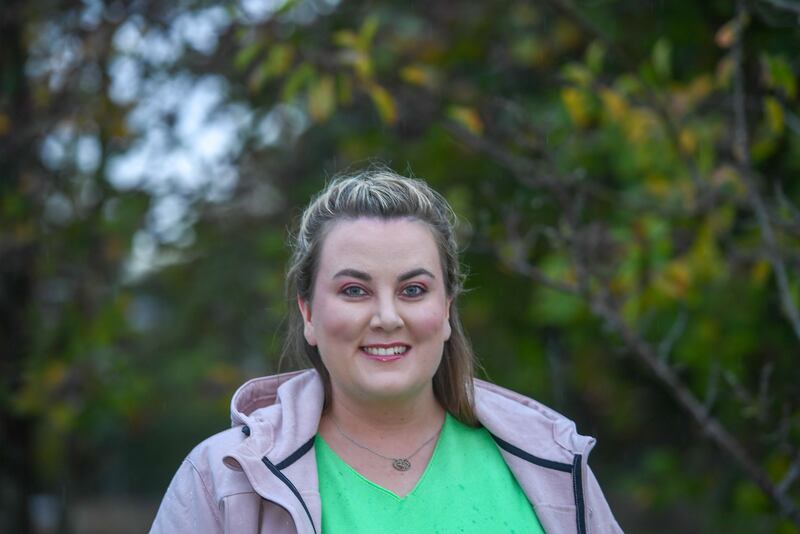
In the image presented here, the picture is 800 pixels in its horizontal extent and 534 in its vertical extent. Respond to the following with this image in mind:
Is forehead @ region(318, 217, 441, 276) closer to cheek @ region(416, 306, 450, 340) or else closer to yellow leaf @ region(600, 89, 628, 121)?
cheek @ region(416, 306, 450, 340)

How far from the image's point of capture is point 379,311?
2248mm

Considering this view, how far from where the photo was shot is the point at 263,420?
90.5 inches

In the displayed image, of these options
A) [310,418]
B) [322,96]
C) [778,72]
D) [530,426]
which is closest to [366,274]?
[310,418]

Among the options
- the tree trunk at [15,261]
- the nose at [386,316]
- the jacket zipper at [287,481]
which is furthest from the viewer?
the tree trunk at [15,261]

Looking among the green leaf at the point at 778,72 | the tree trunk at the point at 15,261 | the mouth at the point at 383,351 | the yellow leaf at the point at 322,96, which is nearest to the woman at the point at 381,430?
the mouth at the point at 383,351

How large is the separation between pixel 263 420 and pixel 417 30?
445 centimetres

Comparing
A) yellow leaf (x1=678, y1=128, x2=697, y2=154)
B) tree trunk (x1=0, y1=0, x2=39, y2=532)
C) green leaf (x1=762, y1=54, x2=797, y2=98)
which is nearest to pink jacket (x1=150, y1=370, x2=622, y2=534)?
green leaf (x1=762, y1=54, x2=797, y2=98)

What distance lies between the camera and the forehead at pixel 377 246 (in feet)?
7.52

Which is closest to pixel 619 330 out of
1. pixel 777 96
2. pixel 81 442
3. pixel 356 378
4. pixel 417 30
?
pixel 777 96

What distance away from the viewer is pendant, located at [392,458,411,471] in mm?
2320

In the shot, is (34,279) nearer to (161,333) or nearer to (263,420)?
(161,333)

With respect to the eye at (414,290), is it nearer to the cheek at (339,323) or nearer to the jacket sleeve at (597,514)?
the cheek at (339,323)

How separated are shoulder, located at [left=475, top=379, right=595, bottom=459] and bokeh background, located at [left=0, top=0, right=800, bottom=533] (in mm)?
1173

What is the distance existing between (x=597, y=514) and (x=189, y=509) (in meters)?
1.03
